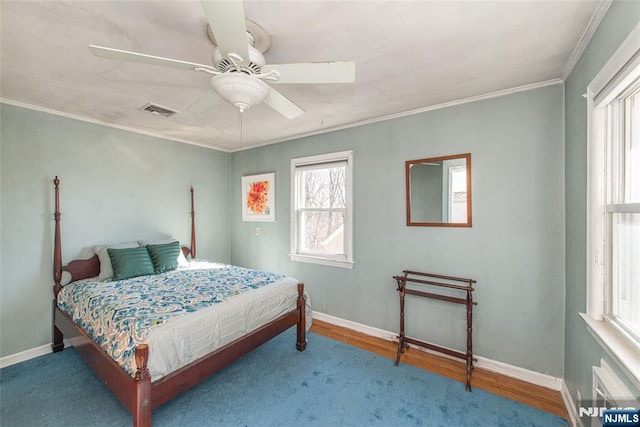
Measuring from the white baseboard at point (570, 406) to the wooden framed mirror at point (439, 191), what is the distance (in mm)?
1418

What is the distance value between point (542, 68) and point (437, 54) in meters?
0.87

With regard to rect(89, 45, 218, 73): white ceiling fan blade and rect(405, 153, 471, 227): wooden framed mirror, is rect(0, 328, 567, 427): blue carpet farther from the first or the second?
rect(89, 45, 218, 73): white ceiling fan blade

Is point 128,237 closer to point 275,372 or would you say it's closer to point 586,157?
point 275,372

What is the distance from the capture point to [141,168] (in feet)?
11.5

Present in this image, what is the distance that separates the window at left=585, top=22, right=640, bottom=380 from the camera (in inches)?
49.0

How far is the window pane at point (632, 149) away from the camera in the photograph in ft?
4.18

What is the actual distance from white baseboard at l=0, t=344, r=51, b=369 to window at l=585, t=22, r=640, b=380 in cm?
449

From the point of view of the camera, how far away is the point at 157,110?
9.01ft

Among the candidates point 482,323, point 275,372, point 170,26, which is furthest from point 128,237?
point 482,323

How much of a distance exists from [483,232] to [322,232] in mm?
1904

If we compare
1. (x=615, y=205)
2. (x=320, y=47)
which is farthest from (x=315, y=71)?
Answer: (x=615, y=205)

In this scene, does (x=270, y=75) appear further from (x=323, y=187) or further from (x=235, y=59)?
(x=323, y=187)

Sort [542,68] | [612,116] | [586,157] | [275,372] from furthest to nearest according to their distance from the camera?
[275,372], [542,68], [586,157], [612,116]

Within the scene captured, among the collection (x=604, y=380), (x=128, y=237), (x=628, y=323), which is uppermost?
(x=128, y=237)
